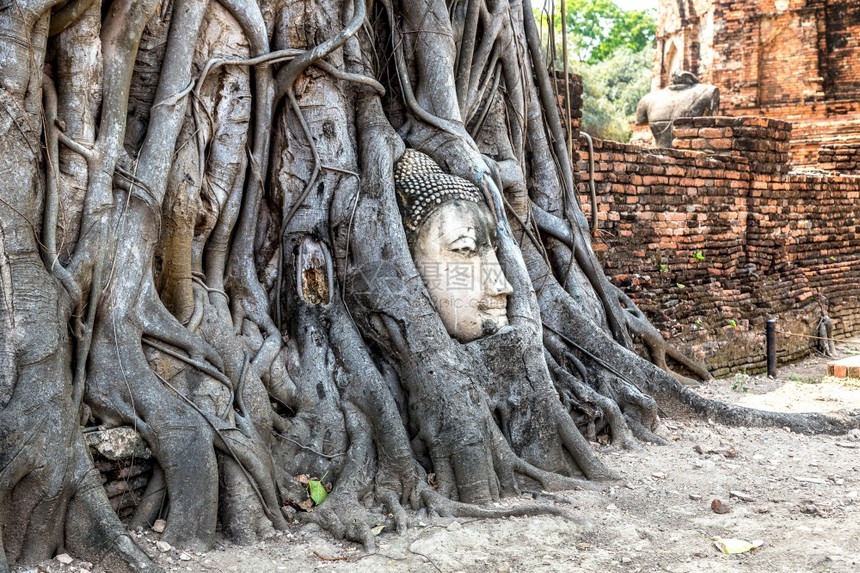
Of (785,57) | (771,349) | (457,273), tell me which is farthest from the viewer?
(785,57)

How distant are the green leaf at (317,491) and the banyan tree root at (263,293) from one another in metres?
0.04

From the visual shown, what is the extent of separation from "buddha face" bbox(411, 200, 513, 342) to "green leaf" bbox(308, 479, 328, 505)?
104 cm

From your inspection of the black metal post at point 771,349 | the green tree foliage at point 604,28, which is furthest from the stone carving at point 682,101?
the green tree foliage at point 604,28

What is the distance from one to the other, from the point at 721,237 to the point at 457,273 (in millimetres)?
4815

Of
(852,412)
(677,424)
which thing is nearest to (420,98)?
(677,424)

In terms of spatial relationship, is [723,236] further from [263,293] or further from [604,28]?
[604,28]

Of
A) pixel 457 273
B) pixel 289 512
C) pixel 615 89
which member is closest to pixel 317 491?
pixel 289 512

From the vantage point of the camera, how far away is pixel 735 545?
11.7ft

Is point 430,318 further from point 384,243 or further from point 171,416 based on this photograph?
point 171,416

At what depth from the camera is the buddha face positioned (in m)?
4.51

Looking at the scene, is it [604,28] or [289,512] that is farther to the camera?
[604,28]

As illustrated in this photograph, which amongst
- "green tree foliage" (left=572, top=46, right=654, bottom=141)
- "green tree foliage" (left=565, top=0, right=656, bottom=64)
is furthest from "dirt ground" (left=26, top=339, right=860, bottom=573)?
"green tree foliage" (left=565, top=0, right=656, bottom=64)

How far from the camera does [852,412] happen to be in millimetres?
5723

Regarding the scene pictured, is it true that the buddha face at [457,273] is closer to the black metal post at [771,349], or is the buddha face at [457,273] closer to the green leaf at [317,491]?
the green leaf at [317,491]
